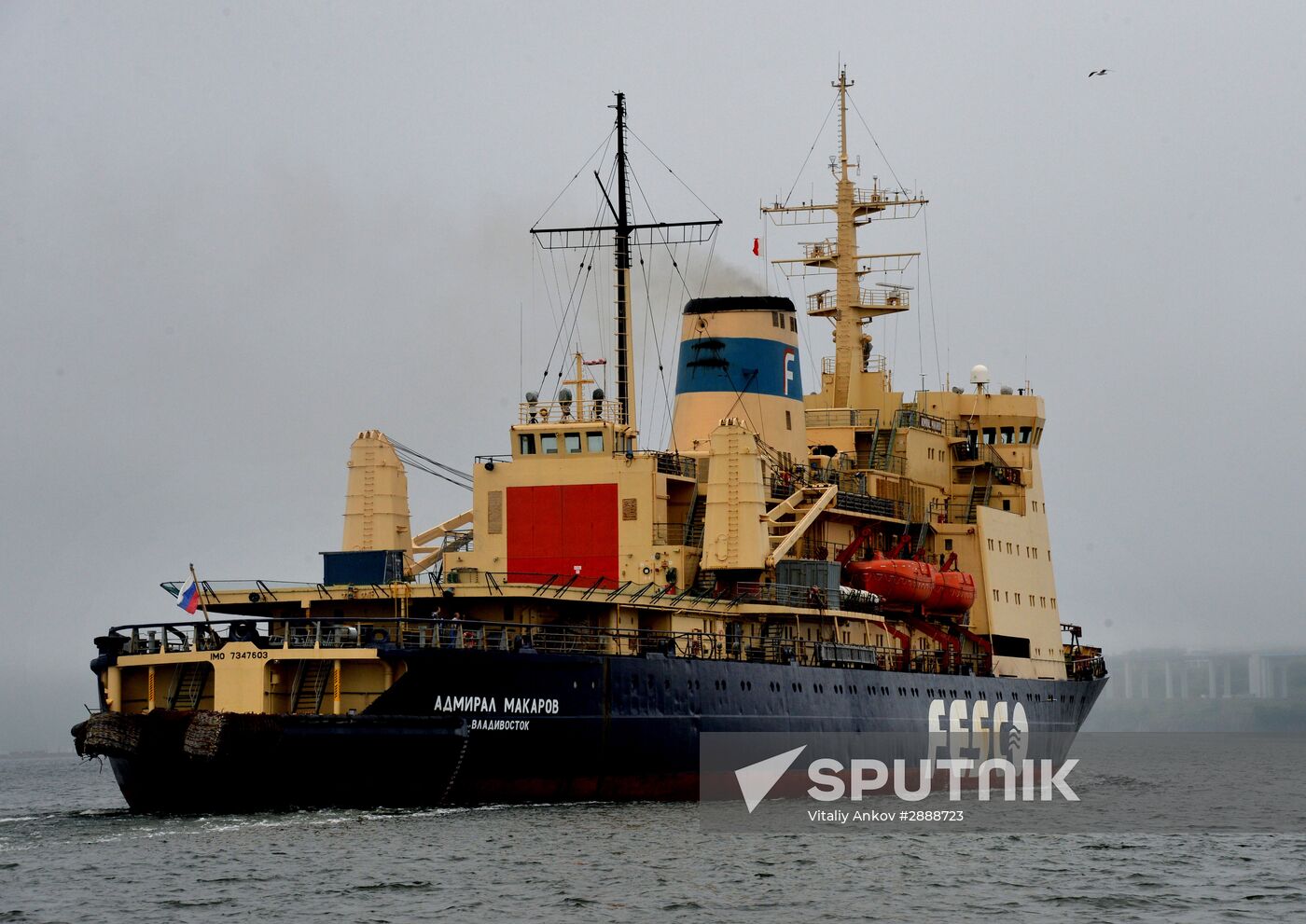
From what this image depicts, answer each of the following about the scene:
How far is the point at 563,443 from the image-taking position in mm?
41188

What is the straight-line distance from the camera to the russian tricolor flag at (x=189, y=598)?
105 feet

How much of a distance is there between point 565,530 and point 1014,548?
16.8 metres

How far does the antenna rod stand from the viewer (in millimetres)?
42219

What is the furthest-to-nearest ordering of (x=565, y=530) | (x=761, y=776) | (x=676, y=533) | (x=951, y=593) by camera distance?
(x=951, y=593) < (x=676, y=533) < (x=565, y=530) < (x=761, y=776)

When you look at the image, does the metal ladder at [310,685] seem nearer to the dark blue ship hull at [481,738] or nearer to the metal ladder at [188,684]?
the dark blue ship hull at [481,738]

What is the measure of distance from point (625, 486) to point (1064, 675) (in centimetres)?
2066

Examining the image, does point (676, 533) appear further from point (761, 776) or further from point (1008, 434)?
point (1008, 434)

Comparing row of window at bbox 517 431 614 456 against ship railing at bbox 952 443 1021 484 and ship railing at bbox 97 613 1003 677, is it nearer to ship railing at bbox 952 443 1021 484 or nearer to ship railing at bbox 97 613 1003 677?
ship railing at bbox 97 613 1003 677

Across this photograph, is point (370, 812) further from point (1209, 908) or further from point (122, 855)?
point (1209, 908)

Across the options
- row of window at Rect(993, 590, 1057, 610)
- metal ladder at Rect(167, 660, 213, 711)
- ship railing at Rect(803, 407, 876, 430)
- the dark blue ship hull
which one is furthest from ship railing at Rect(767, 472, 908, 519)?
metal ladder at Rect(167, 660, 213, 711)

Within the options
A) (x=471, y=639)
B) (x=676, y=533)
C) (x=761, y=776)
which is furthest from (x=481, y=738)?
(x=676, y=533)

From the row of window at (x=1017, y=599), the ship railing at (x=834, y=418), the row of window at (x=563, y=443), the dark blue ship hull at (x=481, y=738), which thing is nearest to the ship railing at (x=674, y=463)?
the row of window at (x=563, y=443)

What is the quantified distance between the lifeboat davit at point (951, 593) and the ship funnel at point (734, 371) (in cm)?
513

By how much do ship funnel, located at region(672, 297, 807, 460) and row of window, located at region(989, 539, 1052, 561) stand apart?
8058 millimetres
